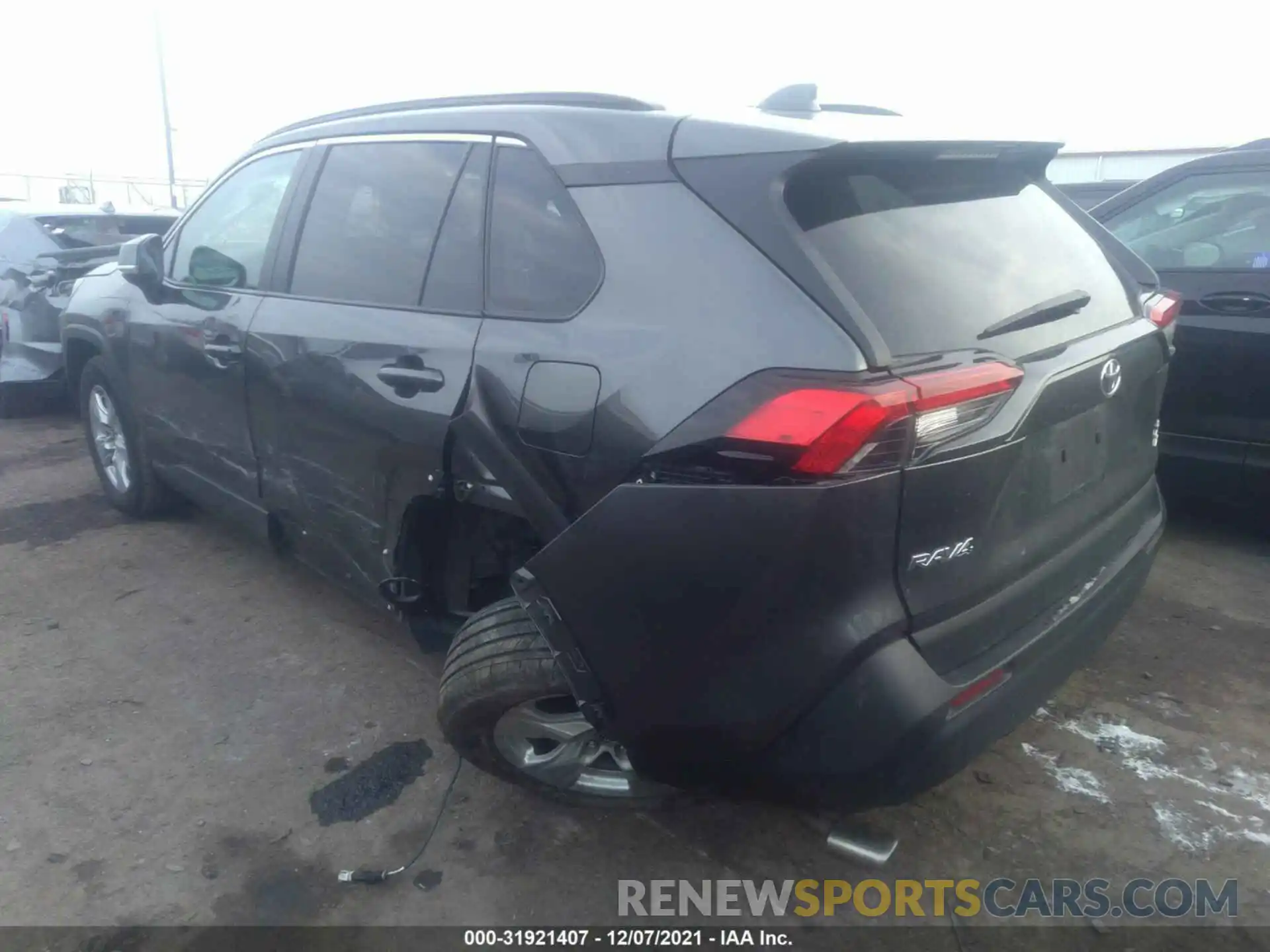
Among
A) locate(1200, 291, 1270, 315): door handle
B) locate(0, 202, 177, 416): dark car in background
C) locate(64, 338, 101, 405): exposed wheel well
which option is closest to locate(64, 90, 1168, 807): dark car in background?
locate(1200, 291, 1270, 315): door handle

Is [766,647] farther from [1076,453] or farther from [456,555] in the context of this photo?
[456,555]

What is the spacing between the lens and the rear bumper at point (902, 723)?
6.15ft

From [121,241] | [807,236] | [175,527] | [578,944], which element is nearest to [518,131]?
[807,236]

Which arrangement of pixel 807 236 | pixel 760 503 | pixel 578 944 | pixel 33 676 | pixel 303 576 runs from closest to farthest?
pixel 760 503, pixel 807 236, pixel 578 944, pixel 33 676, pixel 303 576

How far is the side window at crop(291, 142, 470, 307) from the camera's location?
9.05 feet

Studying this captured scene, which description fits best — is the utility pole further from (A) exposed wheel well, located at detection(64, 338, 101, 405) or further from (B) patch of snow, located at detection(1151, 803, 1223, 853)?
(B) patch of snow, located at detection(1151, 803, 1223, 853)

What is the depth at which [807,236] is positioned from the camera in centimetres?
195

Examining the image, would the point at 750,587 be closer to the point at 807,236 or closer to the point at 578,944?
the point at 807,236

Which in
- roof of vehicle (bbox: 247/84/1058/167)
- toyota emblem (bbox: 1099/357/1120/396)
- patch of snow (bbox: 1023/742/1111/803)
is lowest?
patch of snow (bbox: 1023/742/1111/803)

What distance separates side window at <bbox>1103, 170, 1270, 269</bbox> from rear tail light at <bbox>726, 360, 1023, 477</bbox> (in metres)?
3.01

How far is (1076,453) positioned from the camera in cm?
224

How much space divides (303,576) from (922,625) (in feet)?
10.2

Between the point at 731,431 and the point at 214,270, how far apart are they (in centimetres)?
268

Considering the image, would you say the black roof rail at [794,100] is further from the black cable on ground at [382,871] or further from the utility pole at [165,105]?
the utility pole at [165,105]
